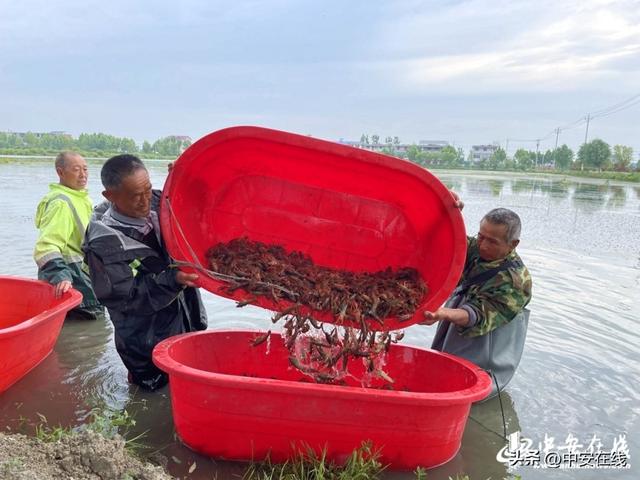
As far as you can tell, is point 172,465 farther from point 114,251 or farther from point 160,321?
point 114,251

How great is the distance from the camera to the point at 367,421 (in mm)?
2832

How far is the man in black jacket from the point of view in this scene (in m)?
3.21

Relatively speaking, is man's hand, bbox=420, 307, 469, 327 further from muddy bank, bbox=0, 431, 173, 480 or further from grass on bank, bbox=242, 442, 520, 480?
muddy bank, bbox=0, 431, 173, 480

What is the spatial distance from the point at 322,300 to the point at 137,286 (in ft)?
3.79

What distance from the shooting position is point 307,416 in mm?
2807

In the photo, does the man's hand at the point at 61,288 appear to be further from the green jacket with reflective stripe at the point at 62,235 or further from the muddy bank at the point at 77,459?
the muddy bank at the point at 77,459

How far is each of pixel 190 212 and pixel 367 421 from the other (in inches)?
67.3

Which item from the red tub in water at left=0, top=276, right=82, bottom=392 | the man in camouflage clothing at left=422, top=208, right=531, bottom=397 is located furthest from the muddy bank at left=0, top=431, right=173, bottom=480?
the man in camouflage clothing at left=422, top=208, right=531, bottom=397

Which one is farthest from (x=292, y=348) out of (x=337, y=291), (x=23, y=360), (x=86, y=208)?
(x=86, y=208)

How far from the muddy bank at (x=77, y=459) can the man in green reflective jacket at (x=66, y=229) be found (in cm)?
198

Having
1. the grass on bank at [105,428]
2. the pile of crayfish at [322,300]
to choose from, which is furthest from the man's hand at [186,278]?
the grass on bank at [105,428]

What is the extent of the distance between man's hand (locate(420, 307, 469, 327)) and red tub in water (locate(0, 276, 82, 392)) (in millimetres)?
2571

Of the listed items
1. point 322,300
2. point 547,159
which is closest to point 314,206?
point 322,300

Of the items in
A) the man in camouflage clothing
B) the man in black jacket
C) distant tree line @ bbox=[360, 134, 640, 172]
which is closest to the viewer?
the man in black jacket
